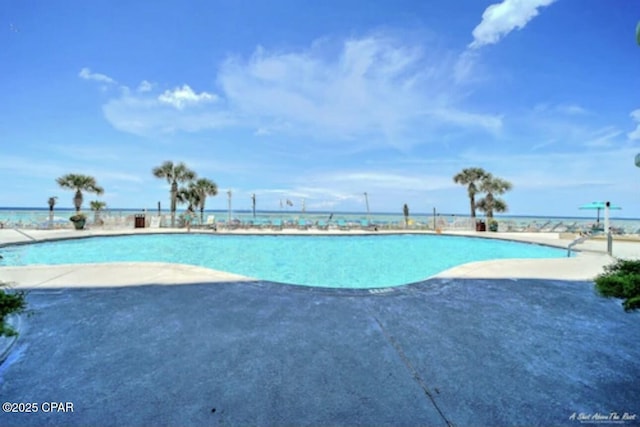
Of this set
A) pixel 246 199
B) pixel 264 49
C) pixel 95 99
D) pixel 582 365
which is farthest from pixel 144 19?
pixel 246 199

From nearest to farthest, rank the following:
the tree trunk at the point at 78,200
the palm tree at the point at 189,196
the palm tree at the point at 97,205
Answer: the palm tree at the point at 97,205 → the tree trunk at the point at 78,200 → the palm tree at the point at 189,196

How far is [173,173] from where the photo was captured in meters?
19.4

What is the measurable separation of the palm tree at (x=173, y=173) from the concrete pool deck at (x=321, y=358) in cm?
1765

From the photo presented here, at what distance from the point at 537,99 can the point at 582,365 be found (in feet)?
45.4

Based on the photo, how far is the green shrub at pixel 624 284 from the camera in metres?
1.62

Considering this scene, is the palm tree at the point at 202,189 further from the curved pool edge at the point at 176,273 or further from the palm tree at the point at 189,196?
the curved pool edge at the point at 176,273

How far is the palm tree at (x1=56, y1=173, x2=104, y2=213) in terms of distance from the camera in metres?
18.0

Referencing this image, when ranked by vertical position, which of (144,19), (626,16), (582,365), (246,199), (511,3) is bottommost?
(582,365)

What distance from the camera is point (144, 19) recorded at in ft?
24.1

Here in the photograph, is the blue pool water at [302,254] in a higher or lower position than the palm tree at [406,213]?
lower

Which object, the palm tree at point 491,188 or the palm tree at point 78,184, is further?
the palm tree at point 491,188

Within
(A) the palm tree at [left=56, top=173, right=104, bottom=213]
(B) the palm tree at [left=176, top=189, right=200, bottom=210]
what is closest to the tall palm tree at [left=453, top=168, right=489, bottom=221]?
(B) the palm tree at [left=176, top=189, right=200, bottom=210]

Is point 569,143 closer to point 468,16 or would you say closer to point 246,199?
point 468,16

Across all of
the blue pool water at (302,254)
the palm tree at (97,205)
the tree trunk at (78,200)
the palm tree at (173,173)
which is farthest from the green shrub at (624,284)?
the tree trunk at (78,200)
